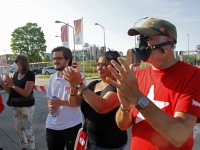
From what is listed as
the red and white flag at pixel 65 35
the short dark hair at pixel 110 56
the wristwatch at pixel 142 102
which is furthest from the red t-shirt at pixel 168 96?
the red and white flag at pixel 65 35

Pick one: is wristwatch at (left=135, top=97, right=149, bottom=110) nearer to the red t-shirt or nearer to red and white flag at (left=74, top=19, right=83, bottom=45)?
the red t-shirt

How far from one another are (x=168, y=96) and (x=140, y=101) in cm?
31

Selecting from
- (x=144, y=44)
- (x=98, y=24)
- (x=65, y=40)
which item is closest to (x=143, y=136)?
(x=144, y=44)

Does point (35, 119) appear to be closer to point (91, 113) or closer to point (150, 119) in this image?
point (91, 113)

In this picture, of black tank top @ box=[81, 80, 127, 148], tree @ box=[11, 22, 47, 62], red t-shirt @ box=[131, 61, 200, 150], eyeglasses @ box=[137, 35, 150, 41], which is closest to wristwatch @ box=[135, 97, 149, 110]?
red t-shirt @ box=[131, 61, 200, 150]

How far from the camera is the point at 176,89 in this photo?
152 centimetres

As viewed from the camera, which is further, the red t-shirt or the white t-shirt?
the white t-shirt

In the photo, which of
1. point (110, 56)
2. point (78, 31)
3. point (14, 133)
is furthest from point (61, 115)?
point (78, 31)

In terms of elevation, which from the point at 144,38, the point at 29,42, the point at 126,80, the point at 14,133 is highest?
the point at 29,42

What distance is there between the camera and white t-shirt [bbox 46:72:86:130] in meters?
2.82

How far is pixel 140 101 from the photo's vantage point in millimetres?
1358

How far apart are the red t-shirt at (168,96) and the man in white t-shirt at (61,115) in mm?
1209

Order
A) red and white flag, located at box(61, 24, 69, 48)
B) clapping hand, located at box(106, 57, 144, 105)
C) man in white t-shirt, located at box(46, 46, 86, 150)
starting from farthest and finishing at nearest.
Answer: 1. red and white flag, located at box(61, 24, 69, 48)
2. man in white t-shirt, located at box(46, 46, 86, 150)
3. clapping hand, located at box(106, 57, 144, 105)

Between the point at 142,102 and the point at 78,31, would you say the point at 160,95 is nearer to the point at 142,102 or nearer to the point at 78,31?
the point at 142,102
